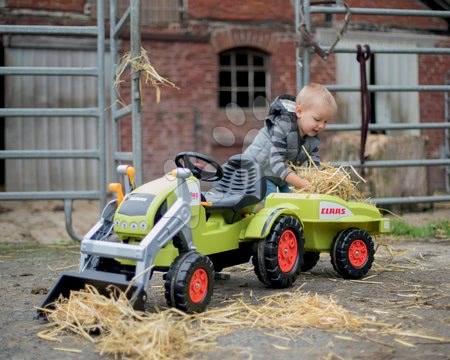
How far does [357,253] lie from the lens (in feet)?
12.7

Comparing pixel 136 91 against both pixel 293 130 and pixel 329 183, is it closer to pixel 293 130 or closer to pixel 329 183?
pixel 293 130

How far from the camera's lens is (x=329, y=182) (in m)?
3.91

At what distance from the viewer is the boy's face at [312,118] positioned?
4.23 metres

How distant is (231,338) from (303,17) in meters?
3.45

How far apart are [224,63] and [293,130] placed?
24.1ft

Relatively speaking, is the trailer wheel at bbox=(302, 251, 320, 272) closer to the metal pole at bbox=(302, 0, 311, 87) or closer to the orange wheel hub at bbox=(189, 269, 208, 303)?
the orange wheel hub at bbox=(189, 269, 208, 303)

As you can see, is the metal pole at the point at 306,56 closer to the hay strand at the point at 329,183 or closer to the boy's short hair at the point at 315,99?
the boy's short hair at the point at 315,99

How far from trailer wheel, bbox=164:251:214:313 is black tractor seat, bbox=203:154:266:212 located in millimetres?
480

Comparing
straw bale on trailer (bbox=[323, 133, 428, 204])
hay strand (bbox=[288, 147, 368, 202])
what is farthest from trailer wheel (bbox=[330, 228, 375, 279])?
straw bale on trailer (bbox=[323, 133, 428, 204])

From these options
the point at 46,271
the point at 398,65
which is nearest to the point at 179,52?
the point at 398,65

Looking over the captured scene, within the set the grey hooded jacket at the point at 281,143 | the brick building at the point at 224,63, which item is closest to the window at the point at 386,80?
the brick building at the point at 224,63

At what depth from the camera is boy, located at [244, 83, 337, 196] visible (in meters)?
4.22

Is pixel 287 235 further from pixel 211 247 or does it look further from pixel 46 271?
pixel 46 271

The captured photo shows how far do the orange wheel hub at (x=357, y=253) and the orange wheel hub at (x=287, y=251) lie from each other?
1.24ft
